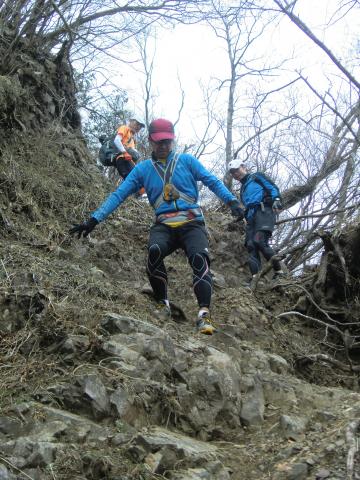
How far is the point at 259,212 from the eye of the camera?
287 inches

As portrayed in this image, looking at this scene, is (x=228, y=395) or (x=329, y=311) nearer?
(x=228, y=395)

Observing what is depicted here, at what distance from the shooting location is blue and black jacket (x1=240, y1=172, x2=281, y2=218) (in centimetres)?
723

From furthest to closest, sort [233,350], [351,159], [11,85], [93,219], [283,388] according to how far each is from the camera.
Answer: [351,159] → [11,85] → [93,219] → [233,350] → [283,388]

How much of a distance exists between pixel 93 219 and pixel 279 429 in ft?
8.46

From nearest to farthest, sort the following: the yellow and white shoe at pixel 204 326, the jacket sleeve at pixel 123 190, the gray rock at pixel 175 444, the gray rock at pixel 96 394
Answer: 1. the gray rock at pixel 175 444
2. the gray rock at pixel 96 394
3. the yellow and white shoe at pixel 204 326
4. the jacket sleeve at pixel 123 190

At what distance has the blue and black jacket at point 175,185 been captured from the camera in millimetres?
4969

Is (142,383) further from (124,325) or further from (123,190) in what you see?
(123,190)

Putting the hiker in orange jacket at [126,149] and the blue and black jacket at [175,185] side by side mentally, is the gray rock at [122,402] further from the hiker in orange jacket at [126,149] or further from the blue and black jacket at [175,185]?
the hiker in orange jacket at [126,149]

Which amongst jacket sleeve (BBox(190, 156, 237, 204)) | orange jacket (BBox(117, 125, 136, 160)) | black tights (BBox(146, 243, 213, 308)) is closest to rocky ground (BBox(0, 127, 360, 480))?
black tights (BBox(146, 243, 213, 308))

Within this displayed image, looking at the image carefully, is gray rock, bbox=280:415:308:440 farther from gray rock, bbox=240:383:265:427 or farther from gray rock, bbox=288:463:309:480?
gray rock, bbox=288:463:309:480

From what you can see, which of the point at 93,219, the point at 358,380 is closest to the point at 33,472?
the point at 93,219

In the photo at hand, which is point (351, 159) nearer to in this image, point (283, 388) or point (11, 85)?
point (11, 85)

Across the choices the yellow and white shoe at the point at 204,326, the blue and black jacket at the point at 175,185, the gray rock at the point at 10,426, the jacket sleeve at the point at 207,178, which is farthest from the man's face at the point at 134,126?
the gray rock at the point at 10,426

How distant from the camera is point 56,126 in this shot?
8617 mm
